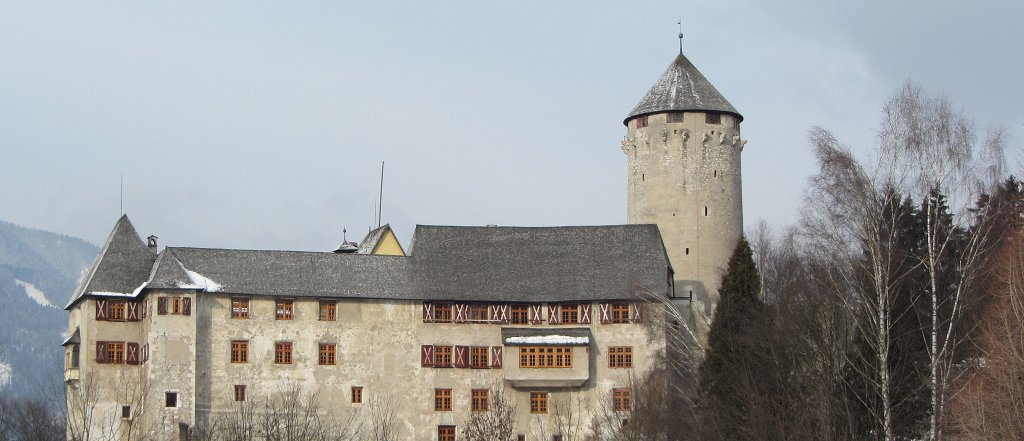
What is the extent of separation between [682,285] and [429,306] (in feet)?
45.8

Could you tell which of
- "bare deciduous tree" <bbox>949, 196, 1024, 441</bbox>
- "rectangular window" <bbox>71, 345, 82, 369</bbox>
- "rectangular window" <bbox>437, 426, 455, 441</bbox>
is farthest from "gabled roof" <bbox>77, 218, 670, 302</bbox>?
"bare deciduous tree" <bbox>949, 196, 1024, 441</bbox>

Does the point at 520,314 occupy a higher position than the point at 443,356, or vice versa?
the point at 520,314

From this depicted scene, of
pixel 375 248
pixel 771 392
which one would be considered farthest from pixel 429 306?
pixel 771 392

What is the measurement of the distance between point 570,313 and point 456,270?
523 centimetres

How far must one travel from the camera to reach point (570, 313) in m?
70.7

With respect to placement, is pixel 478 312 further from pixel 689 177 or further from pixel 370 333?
pixel 689 177

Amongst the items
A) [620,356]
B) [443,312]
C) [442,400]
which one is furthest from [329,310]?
[620,356]

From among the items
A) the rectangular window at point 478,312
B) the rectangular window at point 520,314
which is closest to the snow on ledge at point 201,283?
the rectangular window at point 478,312

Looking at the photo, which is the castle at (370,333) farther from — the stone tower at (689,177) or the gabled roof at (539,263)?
the stone tower at (689,177)

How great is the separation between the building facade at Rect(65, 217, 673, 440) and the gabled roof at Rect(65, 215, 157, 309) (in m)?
0.08

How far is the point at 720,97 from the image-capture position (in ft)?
268

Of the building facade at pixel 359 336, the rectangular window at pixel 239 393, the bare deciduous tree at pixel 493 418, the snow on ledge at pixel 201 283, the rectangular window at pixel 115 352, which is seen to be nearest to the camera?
the bare deciduous tree at pixel 493 418

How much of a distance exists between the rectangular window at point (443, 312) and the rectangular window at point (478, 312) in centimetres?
88

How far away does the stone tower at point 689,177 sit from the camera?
260 ft
